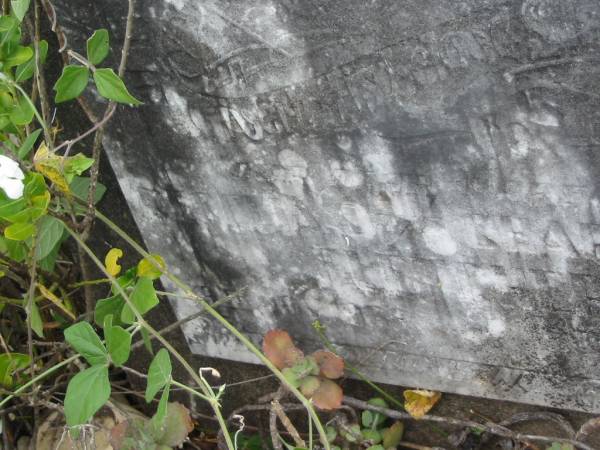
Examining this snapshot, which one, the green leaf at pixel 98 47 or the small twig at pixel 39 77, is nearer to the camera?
the green leaf at pixel 98 47

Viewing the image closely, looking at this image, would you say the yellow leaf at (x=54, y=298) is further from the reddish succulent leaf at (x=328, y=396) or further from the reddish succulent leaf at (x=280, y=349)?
the reddish succulent leaf at (x=328, y=396)

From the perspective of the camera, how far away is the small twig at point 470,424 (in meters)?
1.77

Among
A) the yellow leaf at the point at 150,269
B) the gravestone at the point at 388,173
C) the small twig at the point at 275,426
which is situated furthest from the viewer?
the small twig at the point at 275,426

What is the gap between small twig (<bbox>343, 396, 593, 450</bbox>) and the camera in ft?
5.79

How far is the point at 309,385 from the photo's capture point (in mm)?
1816

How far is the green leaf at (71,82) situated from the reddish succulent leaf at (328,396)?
2.70ft

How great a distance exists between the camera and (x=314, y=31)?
4.77 ft

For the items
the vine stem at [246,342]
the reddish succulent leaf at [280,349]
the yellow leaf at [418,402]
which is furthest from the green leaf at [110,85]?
the yellow leaf at [418,402]

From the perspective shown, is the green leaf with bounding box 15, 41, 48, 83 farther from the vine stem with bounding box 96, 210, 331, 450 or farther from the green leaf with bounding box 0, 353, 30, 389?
the green leaf with bounding box 0, 353, 30, 389

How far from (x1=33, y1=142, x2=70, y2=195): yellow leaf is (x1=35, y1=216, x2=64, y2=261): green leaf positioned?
0.12m

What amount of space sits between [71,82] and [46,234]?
329 millimetres

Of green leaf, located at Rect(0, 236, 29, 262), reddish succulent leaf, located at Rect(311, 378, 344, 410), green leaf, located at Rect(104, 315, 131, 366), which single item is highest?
green leaf, located at Rect(0, 236, 29, 262)

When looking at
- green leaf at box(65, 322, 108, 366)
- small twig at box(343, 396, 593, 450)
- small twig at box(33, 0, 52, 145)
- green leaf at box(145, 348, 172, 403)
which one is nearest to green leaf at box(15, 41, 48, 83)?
small twig at box(33, 0, 52, 145)

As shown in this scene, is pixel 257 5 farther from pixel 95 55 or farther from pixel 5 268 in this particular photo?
pixel 5 268
